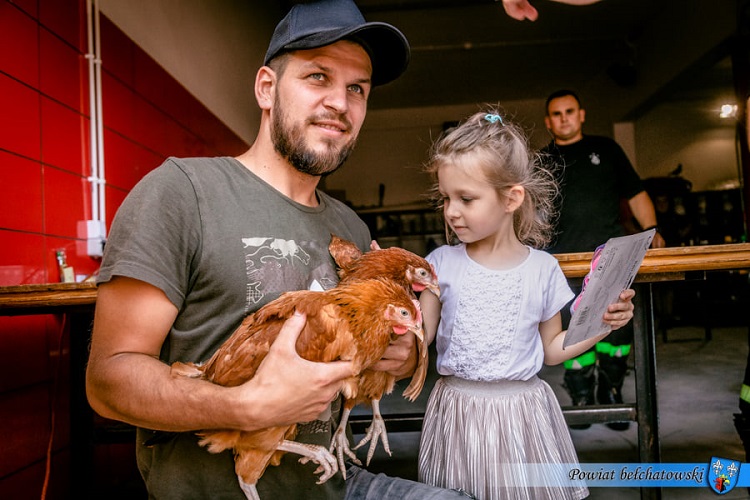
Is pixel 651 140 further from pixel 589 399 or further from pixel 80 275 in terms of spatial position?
pixel 80 275

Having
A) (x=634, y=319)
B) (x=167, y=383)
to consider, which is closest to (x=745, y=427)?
(x=634, y=319)

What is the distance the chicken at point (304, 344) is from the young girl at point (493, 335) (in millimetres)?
556

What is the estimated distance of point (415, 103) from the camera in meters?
9.61

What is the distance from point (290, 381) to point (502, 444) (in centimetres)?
81

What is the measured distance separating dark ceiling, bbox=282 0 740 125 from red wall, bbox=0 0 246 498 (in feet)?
13.3

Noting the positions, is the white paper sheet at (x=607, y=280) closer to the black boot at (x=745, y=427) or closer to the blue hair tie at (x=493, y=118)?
the blue hair tie at (x=493, y=118)

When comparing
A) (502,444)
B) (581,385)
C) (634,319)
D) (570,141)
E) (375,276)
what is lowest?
(581,385)

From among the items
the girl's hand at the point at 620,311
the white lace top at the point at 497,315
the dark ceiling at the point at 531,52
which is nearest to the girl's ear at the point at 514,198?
the white lace top at the point at 497,315

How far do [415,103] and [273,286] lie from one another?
30.2 ft

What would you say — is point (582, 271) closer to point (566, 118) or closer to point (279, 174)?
point (279, 174)

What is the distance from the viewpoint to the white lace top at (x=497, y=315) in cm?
141

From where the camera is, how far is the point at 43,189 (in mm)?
1938

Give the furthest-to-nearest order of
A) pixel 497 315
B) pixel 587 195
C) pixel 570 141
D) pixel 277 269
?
pixel 570 141
pixel 587 195
pixel 497 315
pixel 277 269

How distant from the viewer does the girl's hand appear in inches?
51.2
